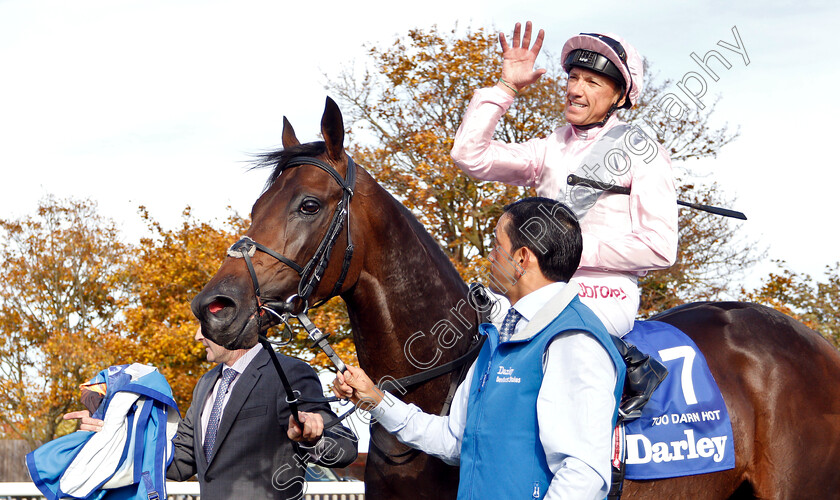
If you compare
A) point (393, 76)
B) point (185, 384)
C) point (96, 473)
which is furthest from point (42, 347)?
point (96, 473)

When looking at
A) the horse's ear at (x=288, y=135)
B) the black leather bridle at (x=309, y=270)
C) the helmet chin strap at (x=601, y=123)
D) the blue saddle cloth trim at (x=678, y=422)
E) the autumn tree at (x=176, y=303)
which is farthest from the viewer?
the autumn tree at (x=176, y=303)

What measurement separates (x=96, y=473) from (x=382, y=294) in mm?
1553

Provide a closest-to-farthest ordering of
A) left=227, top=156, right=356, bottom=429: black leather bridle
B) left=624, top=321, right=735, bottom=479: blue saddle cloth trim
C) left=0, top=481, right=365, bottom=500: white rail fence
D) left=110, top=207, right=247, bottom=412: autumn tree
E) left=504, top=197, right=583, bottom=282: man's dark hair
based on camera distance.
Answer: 1. left=504, top=197, right=583, bottom=282: man's dark hair
2. left=227, top=156, right=356, bottom=429: black leather bridle
3. left=624, top=321, right=735, bottom=479: blue saddle cloth trim
4. left=0, top=481, right=365, bottom=500: white rail fence
5. left=110, top=207, right=247, bottom=412: autumn tree

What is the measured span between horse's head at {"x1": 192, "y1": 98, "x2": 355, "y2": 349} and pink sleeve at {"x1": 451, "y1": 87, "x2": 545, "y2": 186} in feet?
1.58

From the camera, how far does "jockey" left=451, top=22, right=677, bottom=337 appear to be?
8.99 ft

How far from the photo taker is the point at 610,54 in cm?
291

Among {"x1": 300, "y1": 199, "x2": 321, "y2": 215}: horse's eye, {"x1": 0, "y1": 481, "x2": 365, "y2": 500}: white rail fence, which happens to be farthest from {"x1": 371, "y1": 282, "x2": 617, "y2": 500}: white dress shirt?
{"x1": 0, "y1": 481, "x2": 365, "y2": 500}: white rail fence

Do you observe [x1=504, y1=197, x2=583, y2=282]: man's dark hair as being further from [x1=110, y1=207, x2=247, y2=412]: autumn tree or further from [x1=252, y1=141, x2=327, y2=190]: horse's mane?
[x1=110, y1=207, x2=247, y2=412]: autumn tree

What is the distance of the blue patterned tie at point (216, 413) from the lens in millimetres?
3334

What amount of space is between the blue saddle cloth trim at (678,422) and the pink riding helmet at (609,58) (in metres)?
0.97

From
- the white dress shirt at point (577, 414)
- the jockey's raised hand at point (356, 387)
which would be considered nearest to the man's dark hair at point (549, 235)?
the white dress shirt at point (577, 414)

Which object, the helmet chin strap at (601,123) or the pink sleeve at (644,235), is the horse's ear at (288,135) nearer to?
the helmet chin strap at (601,123)

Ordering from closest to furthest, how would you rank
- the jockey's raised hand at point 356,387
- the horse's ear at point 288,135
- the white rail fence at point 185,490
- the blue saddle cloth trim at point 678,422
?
the jockey's raised hand at point 356,387
the blue saddle cloth trim at point 678,422
the horse's ear at point 288,135
the white rail fence at point 185,490

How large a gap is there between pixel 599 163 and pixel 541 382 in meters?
1.19
